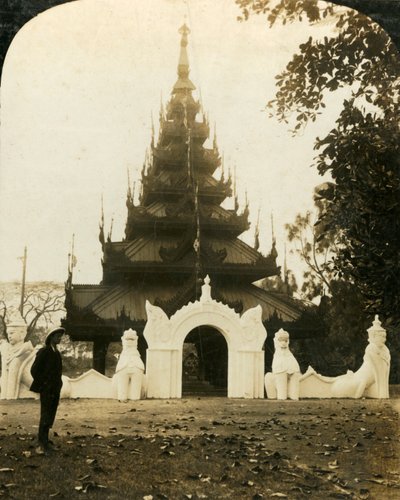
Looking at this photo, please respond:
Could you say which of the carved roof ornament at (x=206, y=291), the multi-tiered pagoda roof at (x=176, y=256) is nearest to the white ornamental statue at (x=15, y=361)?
the multi-tiered pagoda roof at (x=176, y=256)

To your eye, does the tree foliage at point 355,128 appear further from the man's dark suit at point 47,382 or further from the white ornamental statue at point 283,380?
the man's dark suit at point 47,382

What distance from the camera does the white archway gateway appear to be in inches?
269

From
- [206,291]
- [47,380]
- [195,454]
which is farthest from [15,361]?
[206,291]

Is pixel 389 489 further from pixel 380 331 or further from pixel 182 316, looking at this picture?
pixel 182 316

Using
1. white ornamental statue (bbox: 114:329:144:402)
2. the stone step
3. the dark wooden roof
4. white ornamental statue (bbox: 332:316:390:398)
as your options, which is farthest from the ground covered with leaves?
the dark wooden roof

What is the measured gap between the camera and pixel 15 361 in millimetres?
5848

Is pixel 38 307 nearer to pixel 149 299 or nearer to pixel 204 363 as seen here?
pixel 204 363

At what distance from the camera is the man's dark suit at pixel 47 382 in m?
5.30

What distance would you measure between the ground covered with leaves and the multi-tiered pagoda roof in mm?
1750

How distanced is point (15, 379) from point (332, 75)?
3918 mm

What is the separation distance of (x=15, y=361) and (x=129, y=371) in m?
1.25

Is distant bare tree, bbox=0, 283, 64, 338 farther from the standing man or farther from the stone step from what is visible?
the stone step

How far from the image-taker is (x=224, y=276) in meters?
8.40

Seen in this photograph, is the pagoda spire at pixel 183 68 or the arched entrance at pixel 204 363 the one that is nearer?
the pagoda spire at pixel 183 68
